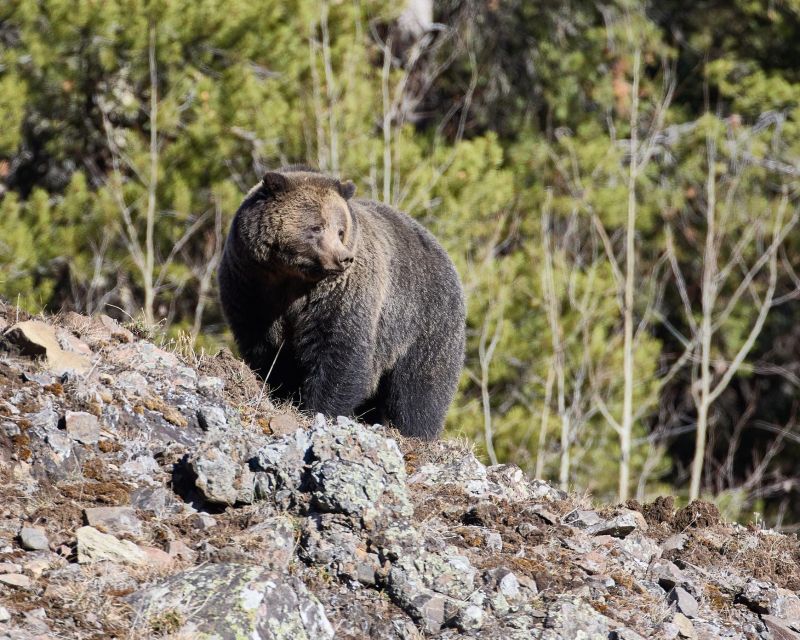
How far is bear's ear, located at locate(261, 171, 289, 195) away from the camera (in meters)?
7.37

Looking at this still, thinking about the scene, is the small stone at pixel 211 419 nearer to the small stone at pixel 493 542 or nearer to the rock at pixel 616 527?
the small stone at pixel 493 542

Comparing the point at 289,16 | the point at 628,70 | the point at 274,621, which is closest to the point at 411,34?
the point at 289,16

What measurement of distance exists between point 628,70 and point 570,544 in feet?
55.9

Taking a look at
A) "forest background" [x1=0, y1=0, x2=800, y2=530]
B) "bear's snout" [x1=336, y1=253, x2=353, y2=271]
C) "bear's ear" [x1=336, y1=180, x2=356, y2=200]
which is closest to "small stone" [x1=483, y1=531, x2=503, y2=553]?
"bear's snout" [x1=336, y1=253, x2=353, y2=271]

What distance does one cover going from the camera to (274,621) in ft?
14.3

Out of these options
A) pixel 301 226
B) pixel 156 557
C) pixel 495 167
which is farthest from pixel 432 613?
pixel 495 167

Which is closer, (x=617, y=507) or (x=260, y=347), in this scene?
(x=617, y=507)

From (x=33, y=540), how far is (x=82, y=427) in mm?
836

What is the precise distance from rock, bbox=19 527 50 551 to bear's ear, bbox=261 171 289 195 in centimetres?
334

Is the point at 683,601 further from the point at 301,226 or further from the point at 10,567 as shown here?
the point at 301,226

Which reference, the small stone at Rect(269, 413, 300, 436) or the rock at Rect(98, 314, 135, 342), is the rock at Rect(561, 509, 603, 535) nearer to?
the small stone at Rect(269, 413, 300, 436)

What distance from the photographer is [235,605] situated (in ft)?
14.1

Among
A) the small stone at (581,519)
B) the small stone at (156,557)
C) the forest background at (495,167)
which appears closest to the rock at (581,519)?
the small stone at (581,519)

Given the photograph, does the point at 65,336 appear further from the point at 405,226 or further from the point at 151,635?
the point at 405,226
